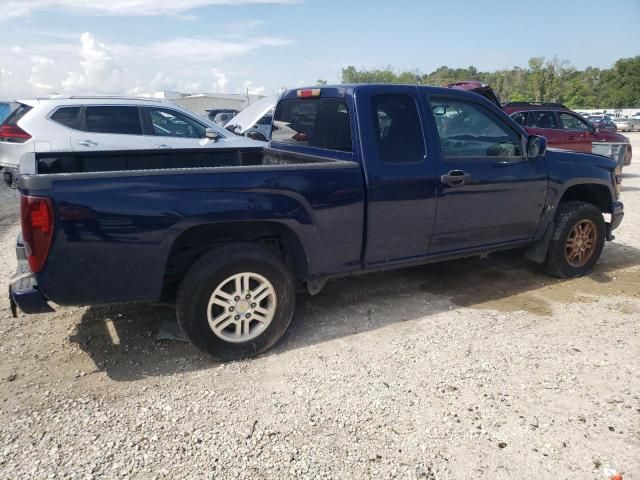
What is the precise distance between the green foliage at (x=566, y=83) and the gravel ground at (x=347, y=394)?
50.4 m

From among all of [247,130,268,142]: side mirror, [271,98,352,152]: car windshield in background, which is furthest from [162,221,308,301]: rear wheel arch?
[247,130,268,142]: side mirror

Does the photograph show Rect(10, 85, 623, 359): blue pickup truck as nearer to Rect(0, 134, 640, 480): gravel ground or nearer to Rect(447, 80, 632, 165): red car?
Rect(0, 134, 640, 480): gravel ground

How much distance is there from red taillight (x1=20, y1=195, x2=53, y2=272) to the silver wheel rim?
1.02 metres

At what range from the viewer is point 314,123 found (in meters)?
4.15

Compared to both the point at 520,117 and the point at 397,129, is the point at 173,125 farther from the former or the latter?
the point at 520,117

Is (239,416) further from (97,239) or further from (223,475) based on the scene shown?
(97,239)

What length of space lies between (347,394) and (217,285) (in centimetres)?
109

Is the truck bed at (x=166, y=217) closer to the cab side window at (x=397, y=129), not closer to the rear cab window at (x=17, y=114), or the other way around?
the cab side window at (x=397, y=129)

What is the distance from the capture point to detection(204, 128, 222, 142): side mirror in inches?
294

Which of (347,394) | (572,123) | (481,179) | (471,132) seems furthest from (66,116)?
(572,123)

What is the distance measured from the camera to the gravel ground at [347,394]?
2379 mm

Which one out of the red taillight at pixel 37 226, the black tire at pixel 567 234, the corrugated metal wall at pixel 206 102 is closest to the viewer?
the red taillight at pixel 37 226

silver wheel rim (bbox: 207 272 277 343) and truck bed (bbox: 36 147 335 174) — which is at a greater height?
truck bed (bbox: 36 147 335 174)

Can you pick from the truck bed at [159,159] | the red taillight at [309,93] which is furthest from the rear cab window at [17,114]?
the red taillight at [309,93]
